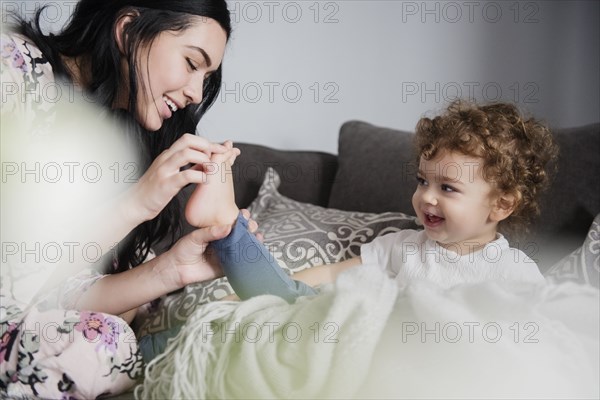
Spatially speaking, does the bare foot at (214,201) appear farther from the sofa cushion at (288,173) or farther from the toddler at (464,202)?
the sofa cushion at (288,173)

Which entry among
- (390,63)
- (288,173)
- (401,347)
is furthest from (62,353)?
(390,63)

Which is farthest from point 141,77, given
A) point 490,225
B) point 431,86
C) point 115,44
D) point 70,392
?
point 431,86

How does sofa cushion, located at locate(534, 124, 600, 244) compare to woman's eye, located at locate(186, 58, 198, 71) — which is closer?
woman's eye, located at locate(186, 58, 198, 71)

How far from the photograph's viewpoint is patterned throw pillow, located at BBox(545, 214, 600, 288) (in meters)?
1.23

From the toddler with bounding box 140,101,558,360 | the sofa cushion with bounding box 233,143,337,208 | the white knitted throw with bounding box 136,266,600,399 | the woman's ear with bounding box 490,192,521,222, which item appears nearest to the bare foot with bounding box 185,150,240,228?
the toddler with bounding box 140,101,558,360

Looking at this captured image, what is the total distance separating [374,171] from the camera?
1.68m

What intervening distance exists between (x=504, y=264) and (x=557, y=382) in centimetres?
55

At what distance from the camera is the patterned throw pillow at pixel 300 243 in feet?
4.42

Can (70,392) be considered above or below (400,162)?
below

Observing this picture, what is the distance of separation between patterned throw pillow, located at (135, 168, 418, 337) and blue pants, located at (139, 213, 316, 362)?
0.19 meters

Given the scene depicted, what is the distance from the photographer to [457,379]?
2.48ft

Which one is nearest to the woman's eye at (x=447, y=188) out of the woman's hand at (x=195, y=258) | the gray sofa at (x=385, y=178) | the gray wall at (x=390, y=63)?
the gray sofa at (x=385, y=178)

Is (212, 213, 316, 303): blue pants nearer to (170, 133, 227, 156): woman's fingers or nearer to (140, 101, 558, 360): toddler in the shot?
(140, 101, 558, 360): toddler

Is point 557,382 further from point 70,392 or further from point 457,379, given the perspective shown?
point 70,392
